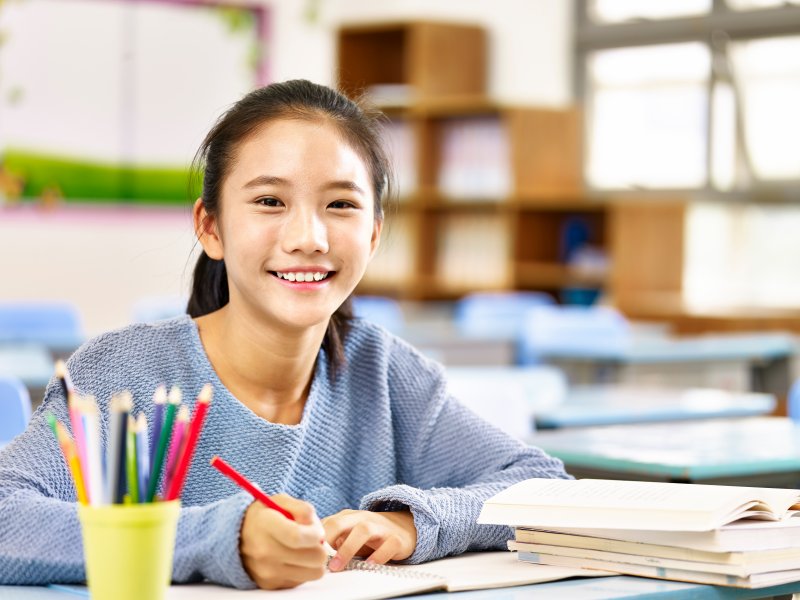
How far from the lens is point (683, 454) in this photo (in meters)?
2.19

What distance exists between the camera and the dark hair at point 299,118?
62.7 inches

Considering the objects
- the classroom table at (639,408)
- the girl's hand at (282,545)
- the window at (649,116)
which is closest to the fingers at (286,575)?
the girl's hand at (282,545)

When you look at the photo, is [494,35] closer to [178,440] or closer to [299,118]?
[299,118]

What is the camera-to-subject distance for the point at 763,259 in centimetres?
618

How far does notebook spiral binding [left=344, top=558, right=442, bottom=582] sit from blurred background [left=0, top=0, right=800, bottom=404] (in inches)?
170

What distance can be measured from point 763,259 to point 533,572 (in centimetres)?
504

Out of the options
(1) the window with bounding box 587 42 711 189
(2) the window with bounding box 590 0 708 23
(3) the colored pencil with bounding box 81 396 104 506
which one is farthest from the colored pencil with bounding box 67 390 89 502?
(2) the window with bounding box 590 0 708 23

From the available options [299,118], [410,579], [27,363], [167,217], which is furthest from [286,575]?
[167,217]

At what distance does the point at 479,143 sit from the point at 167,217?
1.61 m

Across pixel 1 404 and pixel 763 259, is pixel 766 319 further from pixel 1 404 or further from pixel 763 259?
pixel 1 404

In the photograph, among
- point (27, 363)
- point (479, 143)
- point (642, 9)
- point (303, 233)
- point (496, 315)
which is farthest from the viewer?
point (479, 143)

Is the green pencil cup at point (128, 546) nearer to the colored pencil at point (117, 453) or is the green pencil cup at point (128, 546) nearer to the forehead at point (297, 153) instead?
the colored pencil at point (117, 453)

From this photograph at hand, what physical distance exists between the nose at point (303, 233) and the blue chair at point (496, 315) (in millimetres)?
3349

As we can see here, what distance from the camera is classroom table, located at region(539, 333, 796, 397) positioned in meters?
4.67
